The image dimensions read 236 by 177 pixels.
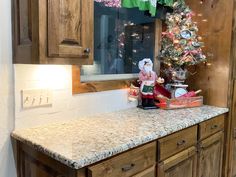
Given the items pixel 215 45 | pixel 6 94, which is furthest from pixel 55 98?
pixel 215 45

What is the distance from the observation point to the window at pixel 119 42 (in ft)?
6.21

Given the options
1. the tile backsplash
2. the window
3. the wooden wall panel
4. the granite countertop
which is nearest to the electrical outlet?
the tile backsplash

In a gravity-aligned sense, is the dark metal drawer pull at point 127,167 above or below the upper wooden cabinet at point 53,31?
below

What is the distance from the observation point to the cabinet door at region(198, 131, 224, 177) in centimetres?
184

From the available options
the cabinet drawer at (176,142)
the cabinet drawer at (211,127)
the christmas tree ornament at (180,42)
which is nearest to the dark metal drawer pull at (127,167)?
the cabinet drawer at (176,142)

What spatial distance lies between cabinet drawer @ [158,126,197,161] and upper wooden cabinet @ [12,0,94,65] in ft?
2.14

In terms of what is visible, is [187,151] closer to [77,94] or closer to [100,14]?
[77,94]

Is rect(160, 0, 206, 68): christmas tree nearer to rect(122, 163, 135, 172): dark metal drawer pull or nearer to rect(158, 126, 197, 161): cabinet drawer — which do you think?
rect(158, 126, 197, 161): cabinet drawer

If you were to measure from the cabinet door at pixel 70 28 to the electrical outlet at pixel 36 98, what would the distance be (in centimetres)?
36

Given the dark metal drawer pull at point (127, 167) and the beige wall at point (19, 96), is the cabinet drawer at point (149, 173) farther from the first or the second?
the beige wall at point (19, 96)

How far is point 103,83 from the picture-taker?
1.86 metres

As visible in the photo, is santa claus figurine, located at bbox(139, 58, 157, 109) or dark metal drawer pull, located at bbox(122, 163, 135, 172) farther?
santa claus figurine, located at bbox(139, 58, 157, 109)

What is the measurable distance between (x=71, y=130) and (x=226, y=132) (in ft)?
4.52

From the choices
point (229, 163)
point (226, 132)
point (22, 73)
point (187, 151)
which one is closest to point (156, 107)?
point (187, 151)
